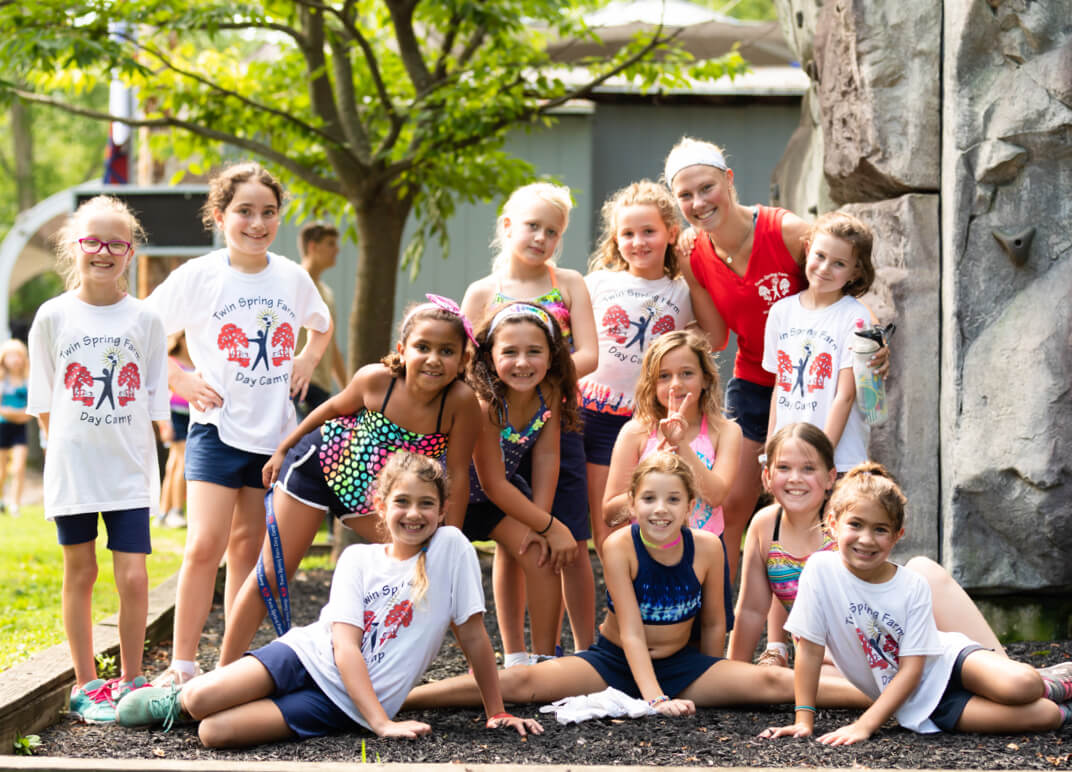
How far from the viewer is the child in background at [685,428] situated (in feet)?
13.9

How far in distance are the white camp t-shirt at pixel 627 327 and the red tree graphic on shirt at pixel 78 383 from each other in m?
1.90

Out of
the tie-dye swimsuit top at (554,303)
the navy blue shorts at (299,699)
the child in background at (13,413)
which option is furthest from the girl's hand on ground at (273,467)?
the child in background at (13,413)

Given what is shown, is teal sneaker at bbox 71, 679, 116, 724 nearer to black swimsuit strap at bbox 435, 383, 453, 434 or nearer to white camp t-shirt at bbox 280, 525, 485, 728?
white camp t-shirt at bbox 280, 525, 485, 728

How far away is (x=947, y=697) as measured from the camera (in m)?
3.62

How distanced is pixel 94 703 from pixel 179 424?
5.44m

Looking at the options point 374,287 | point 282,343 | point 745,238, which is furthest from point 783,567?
point 374,287

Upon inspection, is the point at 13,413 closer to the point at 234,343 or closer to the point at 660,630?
the point at 234,343

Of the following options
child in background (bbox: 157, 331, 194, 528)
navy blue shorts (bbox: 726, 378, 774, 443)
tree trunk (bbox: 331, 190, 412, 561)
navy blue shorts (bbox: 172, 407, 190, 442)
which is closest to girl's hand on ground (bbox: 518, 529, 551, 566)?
navy blue shorts (bbox: 726, 378, 774, 443)

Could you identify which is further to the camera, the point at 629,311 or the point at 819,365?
the point at 629,311

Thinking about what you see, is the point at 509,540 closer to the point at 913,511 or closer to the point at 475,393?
the point at 475,393

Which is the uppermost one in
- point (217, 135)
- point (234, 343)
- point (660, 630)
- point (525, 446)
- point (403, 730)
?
point (217, 135)

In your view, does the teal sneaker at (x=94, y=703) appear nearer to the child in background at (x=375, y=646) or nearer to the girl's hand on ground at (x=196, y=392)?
the child in background at (x=375, y=646)

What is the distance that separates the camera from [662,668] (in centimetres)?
395

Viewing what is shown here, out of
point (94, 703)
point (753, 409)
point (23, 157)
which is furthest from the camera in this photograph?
point (23, 157)
